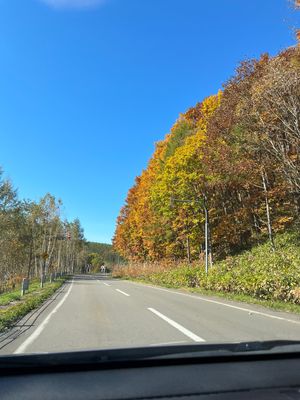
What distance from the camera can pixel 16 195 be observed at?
3850cm

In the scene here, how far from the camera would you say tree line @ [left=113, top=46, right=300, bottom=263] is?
2084 centimetres

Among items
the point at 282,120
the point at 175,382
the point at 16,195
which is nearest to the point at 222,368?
the point at 175,382

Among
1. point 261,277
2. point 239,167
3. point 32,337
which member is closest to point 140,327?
point 32,337

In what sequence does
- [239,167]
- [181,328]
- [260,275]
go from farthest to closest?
[239,167]
[260,275]
[181,328]

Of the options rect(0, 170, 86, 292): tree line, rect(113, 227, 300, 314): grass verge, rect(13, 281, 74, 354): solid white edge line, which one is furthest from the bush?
rect(0, 170, 86, 292): tree line

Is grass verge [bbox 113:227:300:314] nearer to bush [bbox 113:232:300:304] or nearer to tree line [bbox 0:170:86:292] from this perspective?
bush [bbox 113:232:300:304]

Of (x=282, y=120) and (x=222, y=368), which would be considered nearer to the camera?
(x=222, y=368)

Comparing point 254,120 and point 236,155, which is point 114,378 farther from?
point 236,155

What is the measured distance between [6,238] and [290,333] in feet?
112

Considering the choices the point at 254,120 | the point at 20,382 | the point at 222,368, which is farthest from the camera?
the point at 254,120

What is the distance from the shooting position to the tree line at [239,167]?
68.4 ft

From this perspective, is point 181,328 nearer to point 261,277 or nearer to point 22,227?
point 261,277

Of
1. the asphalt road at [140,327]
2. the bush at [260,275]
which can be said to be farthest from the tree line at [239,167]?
the asphalt road at [140,327]

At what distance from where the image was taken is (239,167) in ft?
84.7
